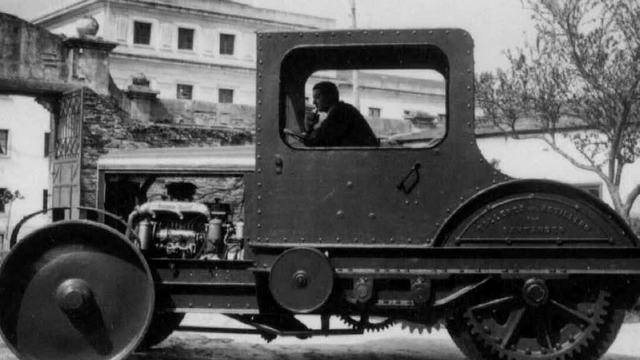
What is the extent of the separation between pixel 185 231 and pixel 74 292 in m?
1.21

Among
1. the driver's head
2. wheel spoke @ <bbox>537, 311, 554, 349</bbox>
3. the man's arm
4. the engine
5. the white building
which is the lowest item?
wheel spoke @ <bbox>537, 311, 554, 349</bbox>

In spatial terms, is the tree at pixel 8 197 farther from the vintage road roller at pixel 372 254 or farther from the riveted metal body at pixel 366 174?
the riveted metal body at pixel 366 174

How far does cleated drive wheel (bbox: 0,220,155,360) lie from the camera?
6.98m

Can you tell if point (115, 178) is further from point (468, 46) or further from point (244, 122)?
point (244, 122)

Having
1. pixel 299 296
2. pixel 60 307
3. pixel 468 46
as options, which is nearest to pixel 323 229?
pixel 299 296

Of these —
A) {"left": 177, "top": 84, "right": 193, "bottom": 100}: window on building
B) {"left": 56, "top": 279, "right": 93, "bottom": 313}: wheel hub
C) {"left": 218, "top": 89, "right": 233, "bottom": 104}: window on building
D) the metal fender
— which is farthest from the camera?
{"left": 218, "top": 89, "right": 233, "bottom": 104}: window on building

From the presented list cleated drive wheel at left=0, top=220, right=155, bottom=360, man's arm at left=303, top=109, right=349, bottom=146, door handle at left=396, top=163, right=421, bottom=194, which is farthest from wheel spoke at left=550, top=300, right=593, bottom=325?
cleated drive wheel at left=0, top=220, right=155, bottom=360

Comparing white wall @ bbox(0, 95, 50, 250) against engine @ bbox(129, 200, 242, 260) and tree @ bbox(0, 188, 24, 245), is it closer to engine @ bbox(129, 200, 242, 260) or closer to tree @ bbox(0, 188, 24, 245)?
tree @ bbox(0, 188, 24, 245)

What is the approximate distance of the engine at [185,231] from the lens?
7.62 metres

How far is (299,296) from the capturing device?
6652 mm

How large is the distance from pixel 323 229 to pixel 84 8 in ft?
145

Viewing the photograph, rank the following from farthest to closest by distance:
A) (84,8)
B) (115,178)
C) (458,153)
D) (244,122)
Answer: (84,8) → (244,122) → (115,178) → (458,153)

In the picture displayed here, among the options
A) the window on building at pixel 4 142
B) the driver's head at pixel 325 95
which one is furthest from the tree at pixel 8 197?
the driver's head at pixel 325 95

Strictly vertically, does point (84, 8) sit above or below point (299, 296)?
above
